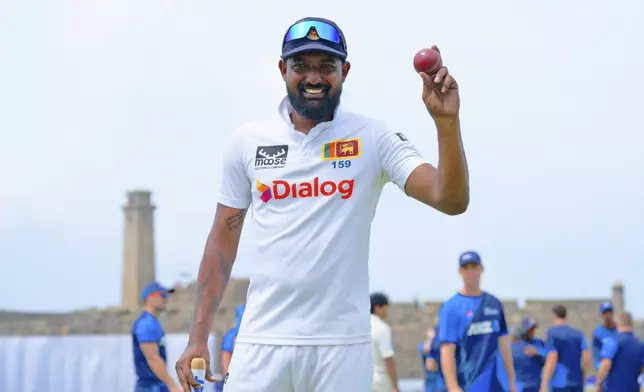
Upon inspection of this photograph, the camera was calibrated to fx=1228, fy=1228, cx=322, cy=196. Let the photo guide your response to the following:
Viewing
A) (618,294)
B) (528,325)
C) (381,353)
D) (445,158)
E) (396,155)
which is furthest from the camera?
(618,294)

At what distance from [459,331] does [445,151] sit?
5.73 m

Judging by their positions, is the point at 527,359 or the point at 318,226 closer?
the point at 318,226

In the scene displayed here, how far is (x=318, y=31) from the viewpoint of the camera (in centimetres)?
465

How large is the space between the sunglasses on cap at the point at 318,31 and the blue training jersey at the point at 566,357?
1131cm

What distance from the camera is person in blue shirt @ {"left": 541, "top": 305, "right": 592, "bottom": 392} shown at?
601 inches

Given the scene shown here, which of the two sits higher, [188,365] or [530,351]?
[188,365]

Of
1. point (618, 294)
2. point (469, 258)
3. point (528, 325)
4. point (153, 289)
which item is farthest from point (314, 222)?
point (618, 294)

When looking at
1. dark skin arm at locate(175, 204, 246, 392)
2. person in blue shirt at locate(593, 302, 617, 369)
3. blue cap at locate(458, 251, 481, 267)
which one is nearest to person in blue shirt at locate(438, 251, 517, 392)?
blue cap at locate(458, 251, 481, 267)

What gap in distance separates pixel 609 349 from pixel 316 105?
1084 centimetres

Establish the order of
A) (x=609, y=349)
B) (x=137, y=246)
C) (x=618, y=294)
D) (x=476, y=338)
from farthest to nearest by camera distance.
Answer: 1. (x=137, y=246)
2. (x=618, y=294)
3. (x=609, y=349)
4. (x=476, y=338)

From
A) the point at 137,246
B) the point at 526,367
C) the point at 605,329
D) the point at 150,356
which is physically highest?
the point at 137,246

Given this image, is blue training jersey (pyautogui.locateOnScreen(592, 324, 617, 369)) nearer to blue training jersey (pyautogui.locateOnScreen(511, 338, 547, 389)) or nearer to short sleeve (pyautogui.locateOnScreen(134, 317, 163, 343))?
blue training jersey (pyautogui.locateOnScreen(511, 338, 547, 389))

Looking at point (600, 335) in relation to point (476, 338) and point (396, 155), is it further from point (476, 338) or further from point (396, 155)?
point (396, 155)

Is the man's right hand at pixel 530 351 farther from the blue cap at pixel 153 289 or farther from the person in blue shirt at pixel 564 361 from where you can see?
the blue cap at pixel 153 289
